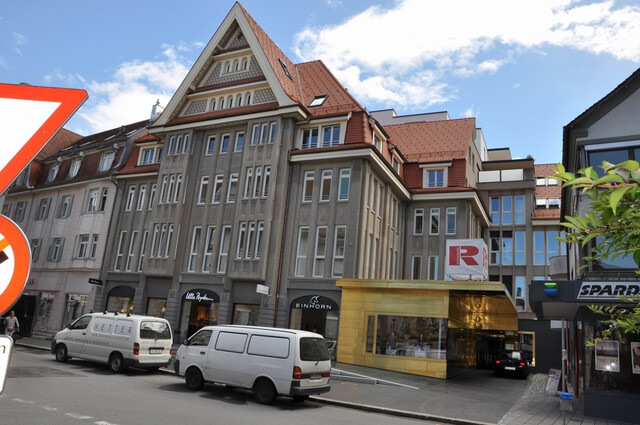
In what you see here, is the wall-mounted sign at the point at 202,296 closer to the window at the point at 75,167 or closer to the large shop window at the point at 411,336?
the large shop window at the point at 411,336

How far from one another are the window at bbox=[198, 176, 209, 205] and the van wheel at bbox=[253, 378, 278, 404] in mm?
19230

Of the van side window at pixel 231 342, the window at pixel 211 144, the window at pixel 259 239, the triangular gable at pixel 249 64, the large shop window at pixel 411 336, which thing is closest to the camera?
the van side window at pixel 231 342

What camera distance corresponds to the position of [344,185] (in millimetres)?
27688

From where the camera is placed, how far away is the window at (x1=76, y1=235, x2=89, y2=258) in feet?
117

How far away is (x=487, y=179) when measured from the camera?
43.3 meters

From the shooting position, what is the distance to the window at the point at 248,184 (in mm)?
29234

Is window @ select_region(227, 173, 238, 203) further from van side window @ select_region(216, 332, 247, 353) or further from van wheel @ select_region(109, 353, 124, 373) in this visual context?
van side window @ select_region(216, 332, 247, 353)

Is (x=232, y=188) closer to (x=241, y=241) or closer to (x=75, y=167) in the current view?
(x=241, y=241)

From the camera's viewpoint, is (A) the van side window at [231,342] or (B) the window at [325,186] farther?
(B) the window at [325,186]

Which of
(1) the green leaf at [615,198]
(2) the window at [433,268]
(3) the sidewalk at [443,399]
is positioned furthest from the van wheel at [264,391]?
(2) the window at [433,268]

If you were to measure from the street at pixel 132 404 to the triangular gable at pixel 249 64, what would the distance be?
18609mm

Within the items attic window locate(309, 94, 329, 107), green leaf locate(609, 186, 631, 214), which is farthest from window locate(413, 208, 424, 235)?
green leaf locate(609, 186, 631, 214)

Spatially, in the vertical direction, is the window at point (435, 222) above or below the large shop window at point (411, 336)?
above

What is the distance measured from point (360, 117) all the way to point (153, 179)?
643 inches
